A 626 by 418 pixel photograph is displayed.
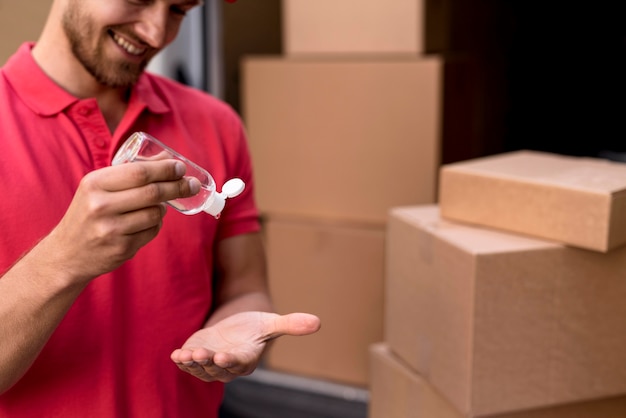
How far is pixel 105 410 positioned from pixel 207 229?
10.6 inches

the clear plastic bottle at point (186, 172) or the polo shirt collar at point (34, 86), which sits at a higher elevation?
the polo shirt collar at point (34, 86)

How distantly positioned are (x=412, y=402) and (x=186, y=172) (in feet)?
2.56

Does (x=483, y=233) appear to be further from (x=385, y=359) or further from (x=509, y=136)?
(x=509, y=136)

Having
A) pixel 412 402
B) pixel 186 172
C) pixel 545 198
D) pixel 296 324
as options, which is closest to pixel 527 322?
pixel 545 198

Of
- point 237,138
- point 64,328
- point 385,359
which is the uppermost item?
point 237,138

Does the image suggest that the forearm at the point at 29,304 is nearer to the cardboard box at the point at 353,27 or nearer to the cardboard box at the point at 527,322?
the cardboard box at the point at 527,322

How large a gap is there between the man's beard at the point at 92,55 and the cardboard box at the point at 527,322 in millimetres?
565

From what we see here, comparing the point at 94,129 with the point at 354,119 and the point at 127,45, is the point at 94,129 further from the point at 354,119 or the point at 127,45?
the point at 354,119

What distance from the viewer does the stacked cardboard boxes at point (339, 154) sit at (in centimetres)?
177

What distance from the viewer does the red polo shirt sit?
2.91ft

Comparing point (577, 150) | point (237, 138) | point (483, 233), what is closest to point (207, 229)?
point (237, 138)

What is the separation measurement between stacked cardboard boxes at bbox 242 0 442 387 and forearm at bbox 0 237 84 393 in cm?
111

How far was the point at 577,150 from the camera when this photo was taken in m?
2.11

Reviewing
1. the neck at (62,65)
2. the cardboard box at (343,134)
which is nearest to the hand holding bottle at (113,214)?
the neck at (62,65)
